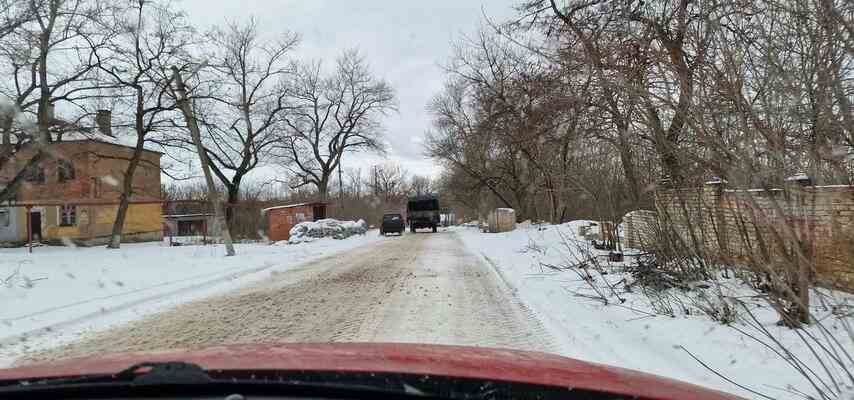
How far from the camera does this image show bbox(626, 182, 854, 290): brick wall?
4258mm

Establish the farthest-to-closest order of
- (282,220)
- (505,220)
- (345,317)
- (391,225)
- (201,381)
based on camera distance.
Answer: (391,225) → (505,220) → (282,220) → (345,317) → (201,381)

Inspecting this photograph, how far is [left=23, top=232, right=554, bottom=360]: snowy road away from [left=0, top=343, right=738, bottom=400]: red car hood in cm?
320

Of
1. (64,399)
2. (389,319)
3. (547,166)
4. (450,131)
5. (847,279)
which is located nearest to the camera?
(64,399)

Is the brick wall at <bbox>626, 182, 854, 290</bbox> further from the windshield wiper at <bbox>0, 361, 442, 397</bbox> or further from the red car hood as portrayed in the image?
the windshield wiper at <bbox>0, 361, 442, 397</bbox>

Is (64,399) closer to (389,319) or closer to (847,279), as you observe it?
(389,319)

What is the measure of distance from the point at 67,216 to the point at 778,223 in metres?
42.9

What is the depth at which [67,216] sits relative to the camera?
37.6 meters

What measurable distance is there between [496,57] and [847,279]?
949 inches

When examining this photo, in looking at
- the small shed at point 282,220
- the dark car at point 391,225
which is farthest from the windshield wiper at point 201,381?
the dark car at point 391,225

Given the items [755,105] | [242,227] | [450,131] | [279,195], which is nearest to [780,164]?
A: [755,105]

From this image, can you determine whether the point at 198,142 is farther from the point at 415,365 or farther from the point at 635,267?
the point at 415,365

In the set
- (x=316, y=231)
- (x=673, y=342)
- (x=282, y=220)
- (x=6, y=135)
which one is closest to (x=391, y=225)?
(x=282, y=220)

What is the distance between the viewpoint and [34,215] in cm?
3716

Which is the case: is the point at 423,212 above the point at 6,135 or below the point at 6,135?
below
